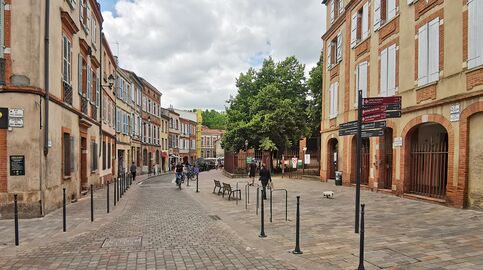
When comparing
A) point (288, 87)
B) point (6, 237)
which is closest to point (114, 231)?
point (6, 237)

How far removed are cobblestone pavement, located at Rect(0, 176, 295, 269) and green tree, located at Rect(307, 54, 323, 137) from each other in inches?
1074

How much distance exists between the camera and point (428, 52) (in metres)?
14.2

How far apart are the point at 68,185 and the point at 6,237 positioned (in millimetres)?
6217

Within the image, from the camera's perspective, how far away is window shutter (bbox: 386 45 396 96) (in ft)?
55.0

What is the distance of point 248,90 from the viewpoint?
40.0 m

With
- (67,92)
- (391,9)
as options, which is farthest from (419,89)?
(67,92)

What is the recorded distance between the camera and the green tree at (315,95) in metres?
36.6

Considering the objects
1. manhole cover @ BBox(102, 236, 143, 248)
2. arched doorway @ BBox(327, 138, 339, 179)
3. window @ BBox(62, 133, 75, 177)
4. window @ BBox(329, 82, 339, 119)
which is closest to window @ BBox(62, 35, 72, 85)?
window @ BBox(62, 133, 75, 177)

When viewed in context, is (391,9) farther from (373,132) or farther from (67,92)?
(67,92)

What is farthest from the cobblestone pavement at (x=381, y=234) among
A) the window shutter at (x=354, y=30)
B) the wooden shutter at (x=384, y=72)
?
the window shutter at (x=354, y=30)

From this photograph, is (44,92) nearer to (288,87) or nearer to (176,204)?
(176,204)

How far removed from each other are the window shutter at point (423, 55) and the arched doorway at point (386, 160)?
149 inches

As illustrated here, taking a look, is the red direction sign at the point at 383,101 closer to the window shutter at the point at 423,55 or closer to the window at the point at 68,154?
the window shutter at the point at 423,55

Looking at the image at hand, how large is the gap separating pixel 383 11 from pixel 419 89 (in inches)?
197
